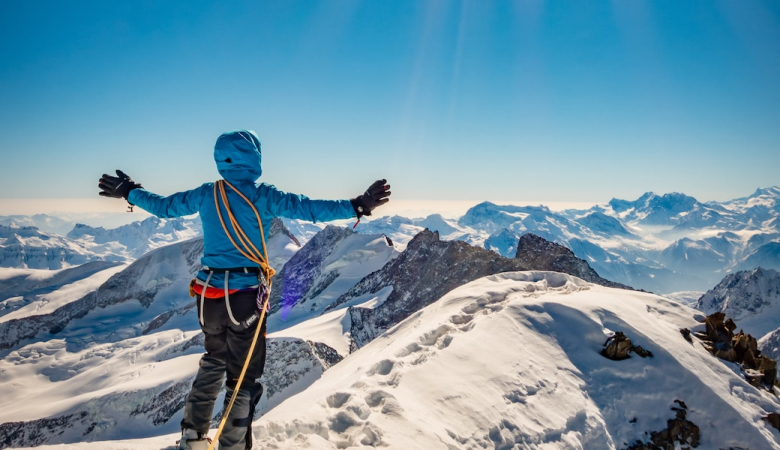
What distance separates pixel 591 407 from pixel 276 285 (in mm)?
94033

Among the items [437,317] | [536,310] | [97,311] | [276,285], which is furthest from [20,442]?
[97,311]

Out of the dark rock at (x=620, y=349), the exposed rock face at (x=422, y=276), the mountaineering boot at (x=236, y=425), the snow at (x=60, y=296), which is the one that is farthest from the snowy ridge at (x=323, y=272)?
the snow at (x=60, y=296)

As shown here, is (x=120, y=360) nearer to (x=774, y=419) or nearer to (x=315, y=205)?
(x=315, y=205)

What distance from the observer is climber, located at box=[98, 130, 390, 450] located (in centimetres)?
530

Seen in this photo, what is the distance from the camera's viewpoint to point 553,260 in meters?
49.4

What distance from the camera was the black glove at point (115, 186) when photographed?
6.16 m

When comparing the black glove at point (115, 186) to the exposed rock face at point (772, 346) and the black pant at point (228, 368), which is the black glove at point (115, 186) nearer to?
the black pant at point (228, 368)

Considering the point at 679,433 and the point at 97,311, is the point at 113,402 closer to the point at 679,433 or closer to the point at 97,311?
the point at 679,433

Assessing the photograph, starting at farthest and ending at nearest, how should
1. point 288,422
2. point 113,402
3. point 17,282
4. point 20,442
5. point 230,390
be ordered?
point 17,282 < point 20,442 < point 113,402 < point 288,422 < point 230,390

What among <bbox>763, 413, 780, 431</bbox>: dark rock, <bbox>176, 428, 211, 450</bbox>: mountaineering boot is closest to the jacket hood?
<bbox>176, 428, 211, 450</bbox>: mountaineering boot

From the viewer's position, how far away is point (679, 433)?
841 centimetres

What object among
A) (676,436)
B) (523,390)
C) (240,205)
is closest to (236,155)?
(240,205)

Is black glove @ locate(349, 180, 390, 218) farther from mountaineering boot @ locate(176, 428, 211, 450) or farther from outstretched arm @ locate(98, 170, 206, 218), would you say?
mountaineering boot @ locate(176, 428, 211, 450)

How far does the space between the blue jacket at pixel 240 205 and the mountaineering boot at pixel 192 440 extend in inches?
82.6
